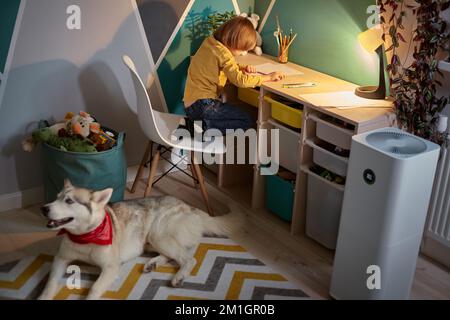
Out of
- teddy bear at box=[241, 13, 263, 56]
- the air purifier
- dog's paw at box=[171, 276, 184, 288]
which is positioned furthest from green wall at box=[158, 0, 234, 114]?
the air purifier

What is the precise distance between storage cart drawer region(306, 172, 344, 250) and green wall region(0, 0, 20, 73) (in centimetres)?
162

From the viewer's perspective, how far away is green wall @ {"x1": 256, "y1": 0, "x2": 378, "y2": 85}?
2947 millimetres

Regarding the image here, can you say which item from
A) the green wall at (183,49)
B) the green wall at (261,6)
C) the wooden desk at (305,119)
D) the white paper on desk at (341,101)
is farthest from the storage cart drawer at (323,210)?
the green wall at (261,6)

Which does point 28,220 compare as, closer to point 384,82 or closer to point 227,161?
point 227,161

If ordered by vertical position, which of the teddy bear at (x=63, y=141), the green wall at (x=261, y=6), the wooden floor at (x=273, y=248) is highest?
the green wall at (x=261, y=6)

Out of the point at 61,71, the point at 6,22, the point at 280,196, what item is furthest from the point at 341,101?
the point at 6,22

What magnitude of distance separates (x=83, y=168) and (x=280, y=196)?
104cm

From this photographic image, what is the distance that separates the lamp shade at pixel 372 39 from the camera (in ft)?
8.94

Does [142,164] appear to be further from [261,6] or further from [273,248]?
[261,6]

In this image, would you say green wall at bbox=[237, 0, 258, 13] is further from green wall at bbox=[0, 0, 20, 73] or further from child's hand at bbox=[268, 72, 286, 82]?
green wall at bbox=[0, 0, 20, 73]

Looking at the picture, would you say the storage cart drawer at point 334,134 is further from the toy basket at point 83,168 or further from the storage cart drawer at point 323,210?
the toy basket at point 83,168

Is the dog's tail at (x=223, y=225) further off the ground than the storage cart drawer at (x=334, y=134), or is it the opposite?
the storage cart drawer at (x=334, y=134)
